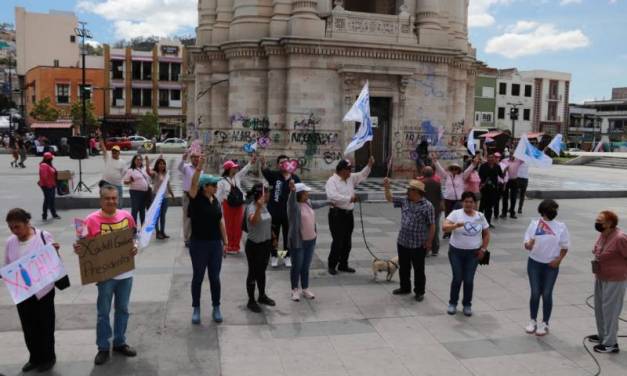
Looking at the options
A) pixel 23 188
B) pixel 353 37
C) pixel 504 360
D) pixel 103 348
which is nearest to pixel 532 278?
pixel 504 360

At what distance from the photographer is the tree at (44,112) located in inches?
2402

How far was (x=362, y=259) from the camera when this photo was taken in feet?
35.3

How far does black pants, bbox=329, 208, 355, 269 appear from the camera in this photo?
31.0 ft

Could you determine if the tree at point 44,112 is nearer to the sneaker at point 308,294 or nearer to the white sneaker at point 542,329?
the sneaker at point 308,294

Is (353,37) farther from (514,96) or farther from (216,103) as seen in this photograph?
(514,96)

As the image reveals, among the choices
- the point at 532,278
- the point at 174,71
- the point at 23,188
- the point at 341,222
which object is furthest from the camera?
the point at 174,71

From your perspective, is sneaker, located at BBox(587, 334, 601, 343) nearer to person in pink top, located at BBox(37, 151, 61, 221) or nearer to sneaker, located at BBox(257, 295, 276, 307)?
sneaker, located at BBox(257, 295, 276, 307)

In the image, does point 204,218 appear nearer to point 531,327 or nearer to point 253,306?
point 253,306

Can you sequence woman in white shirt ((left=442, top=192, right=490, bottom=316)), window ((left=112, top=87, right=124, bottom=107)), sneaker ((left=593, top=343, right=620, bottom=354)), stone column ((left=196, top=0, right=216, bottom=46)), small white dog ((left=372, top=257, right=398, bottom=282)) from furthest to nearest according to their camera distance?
1. window ((left=112, top=87, right=124, bottom=107))
2. stone column ((left=196, top=0, right=216, bottom=46))
3. small white dog ((left=372, top=257, right=398, bottom=282))
4. woman in white shirt ((left=442, top=192, right=490, bottom=316))
5. sneaker ((left=593, top=343, right=620, bottom=354))

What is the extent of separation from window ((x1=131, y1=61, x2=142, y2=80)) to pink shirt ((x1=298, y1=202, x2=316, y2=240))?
218 ft

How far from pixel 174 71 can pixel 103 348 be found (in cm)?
6892

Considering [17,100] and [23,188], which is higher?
[17,100]

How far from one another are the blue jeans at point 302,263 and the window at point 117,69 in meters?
66.3

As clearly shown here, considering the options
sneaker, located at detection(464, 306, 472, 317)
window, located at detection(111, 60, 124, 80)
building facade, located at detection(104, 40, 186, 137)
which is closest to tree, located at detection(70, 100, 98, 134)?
building facade, located at detection(104, 40, 186, 137)
